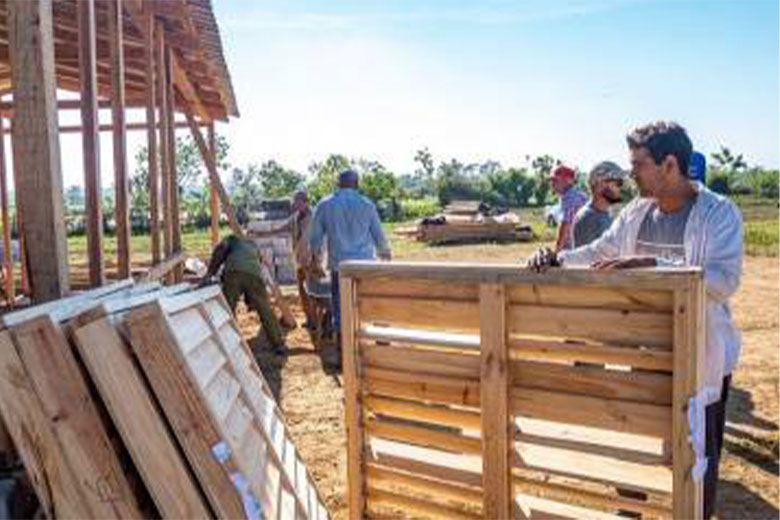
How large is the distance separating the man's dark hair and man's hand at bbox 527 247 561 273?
829 millimetres

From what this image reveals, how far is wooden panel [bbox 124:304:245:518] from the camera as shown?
2.50 m

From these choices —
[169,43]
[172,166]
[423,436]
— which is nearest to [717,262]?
[423,436]

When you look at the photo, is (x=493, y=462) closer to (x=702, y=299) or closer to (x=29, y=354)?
(x=702, y=299)

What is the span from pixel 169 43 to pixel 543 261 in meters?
7.28

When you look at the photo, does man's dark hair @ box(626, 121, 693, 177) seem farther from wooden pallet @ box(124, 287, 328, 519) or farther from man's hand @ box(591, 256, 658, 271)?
wooden pallet @ box(124, 287, 328, 519)

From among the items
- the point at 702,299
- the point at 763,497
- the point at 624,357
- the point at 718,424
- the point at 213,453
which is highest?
the point at 702,299

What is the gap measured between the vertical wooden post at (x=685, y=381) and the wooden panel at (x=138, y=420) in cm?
144

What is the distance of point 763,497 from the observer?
4.88 m

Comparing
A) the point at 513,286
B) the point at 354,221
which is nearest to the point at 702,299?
the point at 513,286

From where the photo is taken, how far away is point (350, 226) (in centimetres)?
786

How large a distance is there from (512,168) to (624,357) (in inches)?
2510

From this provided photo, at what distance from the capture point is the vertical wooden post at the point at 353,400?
10.3 feet

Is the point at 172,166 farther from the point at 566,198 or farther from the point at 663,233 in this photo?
the point at 663,233

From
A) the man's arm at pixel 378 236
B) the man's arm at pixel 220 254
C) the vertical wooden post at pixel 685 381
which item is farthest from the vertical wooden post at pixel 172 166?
the vertical wooden post at pixel 685 381
